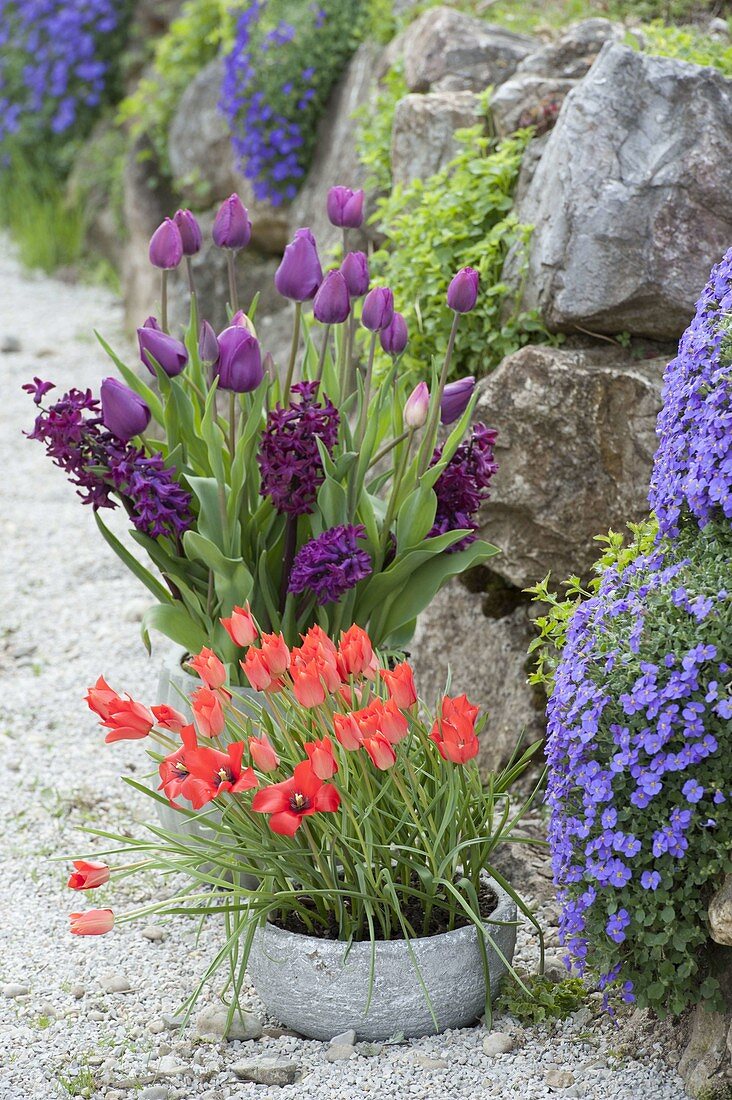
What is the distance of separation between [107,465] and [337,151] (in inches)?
119

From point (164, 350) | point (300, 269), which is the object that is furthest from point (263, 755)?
point (300, 269)

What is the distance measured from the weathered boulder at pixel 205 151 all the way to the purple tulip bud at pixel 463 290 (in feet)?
11.3

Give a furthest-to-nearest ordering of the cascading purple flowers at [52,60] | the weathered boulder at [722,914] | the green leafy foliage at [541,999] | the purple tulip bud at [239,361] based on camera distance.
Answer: the cascading purple flowers at [52,60] < the purple tulip bud at [239,361] < the green leafy foliage at [541,999] < the weathered boulder at [722,914]

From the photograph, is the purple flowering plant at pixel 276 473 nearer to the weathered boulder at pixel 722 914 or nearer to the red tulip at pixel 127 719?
the red tulip at pixel 127 719

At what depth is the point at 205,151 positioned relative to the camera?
6.13 metres

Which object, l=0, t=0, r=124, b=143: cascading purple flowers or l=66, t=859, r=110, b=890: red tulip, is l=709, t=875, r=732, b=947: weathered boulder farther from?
l=0, t=0, r=124, b=143: cascading purple flowers

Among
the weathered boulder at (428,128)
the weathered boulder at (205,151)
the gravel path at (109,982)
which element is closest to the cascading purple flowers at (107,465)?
the gravel path at (109,982)

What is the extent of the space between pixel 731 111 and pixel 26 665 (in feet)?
8.41

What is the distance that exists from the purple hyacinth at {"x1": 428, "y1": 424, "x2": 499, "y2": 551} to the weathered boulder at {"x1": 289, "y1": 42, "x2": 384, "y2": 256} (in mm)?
2198

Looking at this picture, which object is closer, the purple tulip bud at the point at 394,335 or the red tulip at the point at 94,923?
the red tulip at the point at 94,923

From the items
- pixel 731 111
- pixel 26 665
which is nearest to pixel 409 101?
pixel 731 111

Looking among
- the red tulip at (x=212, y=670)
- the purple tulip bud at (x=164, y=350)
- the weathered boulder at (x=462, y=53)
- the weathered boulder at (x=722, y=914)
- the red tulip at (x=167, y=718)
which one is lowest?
the weathered boulder at (x=722, y=914)

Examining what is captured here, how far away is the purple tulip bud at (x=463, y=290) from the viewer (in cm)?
236

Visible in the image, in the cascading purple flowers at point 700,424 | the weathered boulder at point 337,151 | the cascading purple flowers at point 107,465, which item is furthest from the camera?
the weathered boulder at point 337,151
